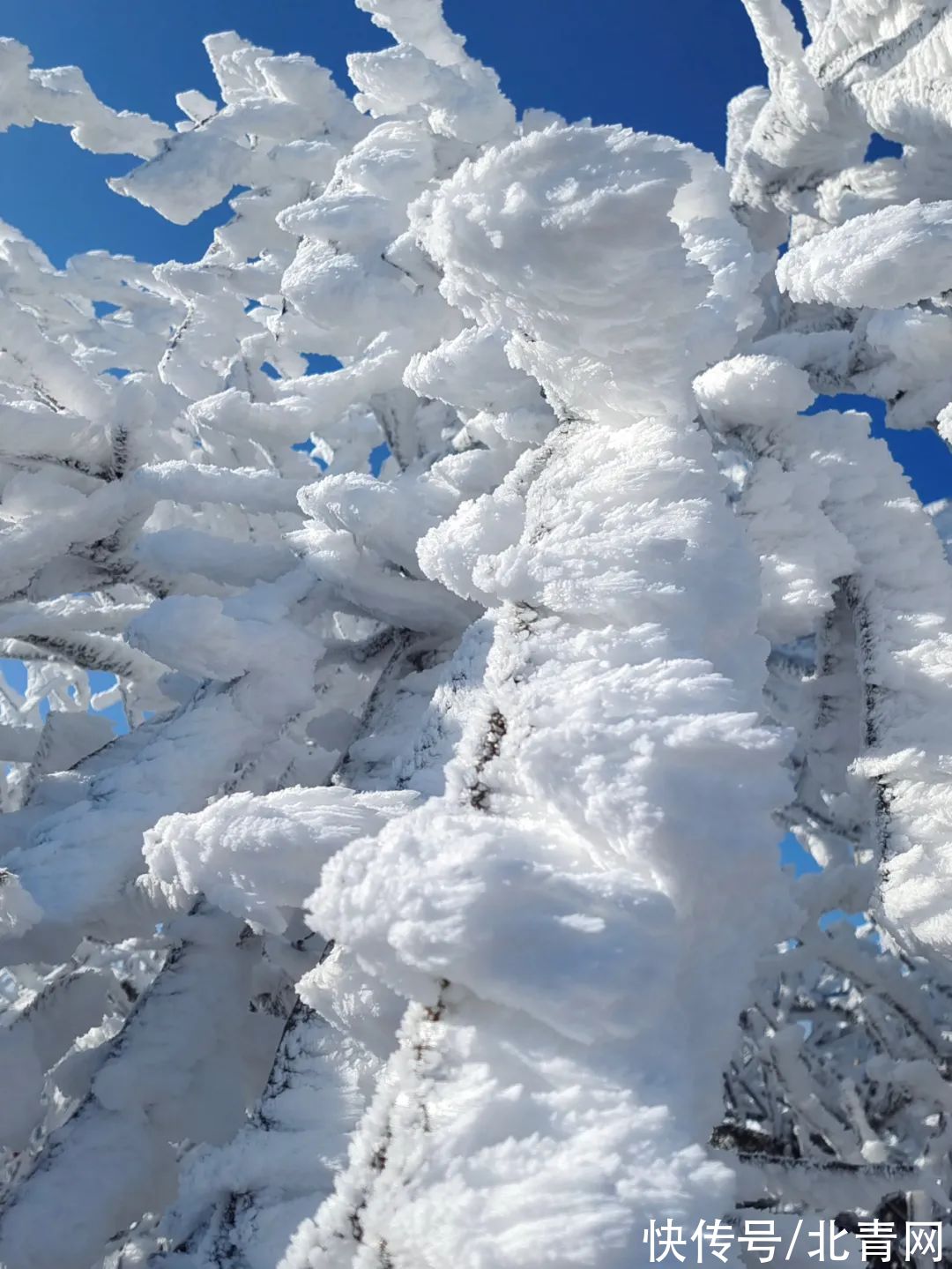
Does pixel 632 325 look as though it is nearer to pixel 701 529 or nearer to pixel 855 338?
pixel 701 529

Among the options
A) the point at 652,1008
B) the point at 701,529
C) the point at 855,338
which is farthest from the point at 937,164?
the point at 652,1008

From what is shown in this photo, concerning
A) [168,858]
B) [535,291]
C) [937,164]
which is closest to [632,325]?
[535,291]

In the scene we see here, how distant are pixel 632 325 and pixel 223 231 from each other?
134 inches

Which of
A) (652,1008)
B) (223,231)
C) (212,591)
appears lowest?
(652,1008)

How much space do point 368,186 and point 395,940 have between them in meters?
3.05

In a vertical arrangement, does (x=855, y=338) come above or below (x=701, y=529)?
above

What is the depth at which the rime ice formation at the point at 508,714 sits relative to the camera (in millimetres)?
711

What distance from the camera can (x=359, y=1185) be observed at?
74 centimetres

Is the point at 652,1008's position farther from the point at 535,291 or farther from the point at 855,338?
the point at 855,338

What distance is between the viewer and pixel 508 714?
0.93 m

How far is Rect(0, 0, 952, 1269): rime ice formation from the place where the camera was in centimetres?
71

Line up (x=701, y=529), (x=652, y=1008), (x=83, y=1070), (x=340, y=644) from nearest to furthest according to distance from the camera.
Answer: (x=652, y=1008), (x=701, y=529), (x=83, y=1070), (x=340, y=644)

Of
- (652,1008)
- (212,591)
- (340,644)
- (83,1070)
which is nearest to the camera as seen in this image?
(652,1008)

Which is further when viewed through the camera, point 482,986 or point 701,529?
point 701,529
